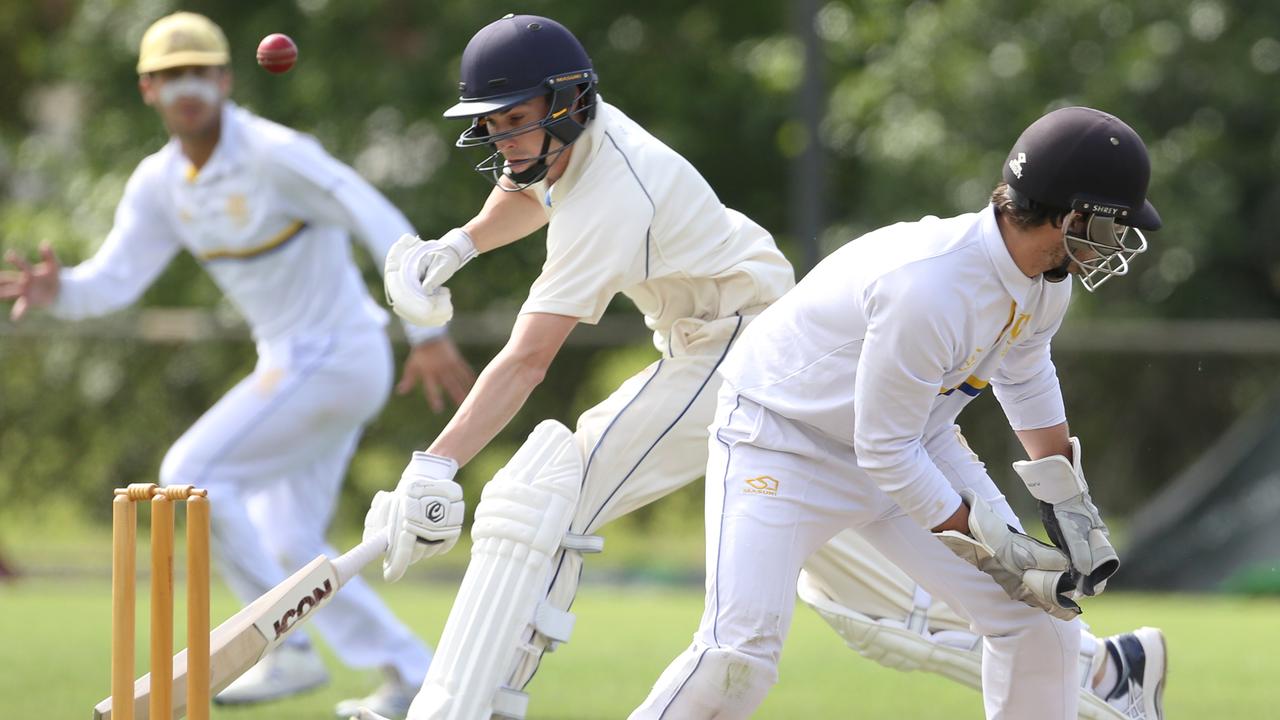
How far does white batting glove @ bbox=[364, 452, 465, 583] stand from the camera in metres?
4.29

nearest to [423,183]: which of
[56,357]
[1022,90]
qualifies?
[56,357]

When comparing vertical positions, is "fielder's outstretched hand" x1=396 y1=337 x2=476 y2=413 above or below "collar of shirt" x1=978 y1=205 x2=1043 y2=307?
below

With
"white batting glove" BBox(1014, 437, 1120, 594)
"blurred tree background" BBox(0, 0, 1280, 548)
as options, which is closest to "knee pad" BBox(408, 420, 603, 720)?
"white batting glove" BBox(1014, 437, 1120, 594)

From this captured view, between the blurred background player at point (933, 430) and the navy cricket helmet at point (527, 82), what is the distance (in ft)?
2.48

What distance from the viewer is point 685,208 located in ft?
15.8

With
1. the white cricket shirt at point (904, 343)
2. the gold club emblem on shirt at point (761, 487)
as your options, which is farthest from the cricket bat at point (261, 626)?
the white cricket shirt at point (904, 343)

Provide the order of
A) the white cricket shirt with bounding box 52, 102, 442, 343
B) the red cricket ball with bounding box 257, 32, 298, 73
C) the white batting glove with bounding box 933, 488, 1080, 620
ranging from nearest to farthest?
→ 1. the white batting glove with bounding box 933, 488, 1080, 620
2. the red cricket ball with bounding box 257, 32, 298, 73
3. the white cricket shirt with bounding box 52, 102, 442, 343

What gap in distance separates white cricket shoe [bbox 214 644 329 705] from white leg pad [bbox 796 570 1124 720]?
2.28 m

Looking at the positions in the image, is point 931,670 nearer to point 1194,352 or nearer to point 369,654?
point 369,654

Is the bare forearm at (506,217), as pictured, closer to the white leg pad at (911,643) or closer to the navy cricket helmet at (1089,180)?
the white leg pad at (911,643)

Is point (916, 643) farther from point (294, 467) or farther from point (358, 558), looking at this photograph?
point (294, 467)

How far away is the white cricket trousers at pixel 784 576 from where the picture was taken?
417cm

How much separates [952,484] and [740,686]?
0.77m

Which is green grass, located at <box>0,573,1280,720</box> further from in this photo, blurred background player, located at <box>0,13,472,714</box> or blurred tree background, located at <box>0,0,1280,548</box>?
blurred tree background, located at <box>0,0,1280,548</box>
